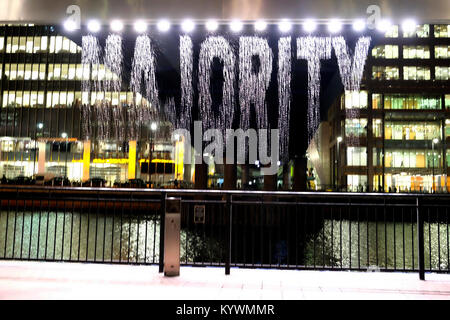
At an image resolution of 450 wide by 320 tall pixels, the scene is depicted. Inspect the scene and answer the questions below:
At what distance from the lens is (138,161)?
2418 inches

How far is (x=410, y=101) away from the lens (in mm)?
70062

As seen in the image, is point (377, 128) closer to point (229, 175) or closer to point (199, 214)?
point (229, 175)

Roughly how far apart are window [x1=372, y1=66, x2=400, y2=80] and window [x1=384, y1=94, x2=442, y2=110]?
3.19 meters

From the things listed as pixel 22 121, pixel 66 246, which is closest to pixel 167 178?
pixel 22 121

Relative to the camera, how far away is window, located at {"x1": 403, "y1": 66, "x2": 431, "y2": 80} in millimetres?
70906

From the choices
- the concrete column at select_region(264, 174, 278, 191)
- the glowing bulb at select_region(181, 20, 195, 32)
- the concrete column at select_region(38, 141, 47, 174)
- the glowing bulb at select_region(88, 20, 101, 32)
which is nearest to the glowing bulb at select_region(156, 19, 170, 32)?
the glowing bulb at select_region(181, 20, 195, 32)

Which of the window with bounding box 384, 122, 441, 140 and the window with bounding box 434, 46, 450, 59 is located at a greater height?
the window with bounding box 434, 46, 450, 59

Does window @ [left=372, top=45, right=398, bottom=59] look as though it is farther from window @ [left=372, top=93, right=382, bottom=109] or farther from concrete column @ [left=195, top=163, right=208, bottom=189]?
concrete column @ [left=195, top=163, right=208, bottom=189]

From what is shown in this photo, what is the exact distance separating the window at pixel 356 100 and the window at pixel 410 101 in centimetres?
344

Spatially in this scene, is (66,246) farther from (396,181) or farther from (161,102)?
(396,181)

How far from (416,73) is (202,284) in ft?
243

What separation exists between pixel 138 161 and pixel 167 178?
500 centimetres

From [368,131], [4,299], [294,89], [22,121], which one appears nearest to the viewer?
[4,299]

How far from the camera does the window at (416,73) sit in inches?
2792
